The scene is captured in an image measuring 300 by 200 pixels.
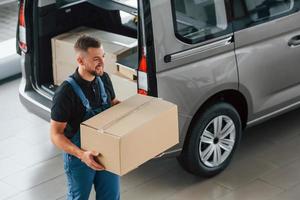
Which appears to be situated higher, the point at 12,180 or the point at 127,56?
the point at 127,56

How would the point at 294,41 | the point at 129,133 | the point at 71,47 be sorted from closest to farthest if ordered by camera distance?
the point at 129,133, the point at 294,41, the point at 71,47

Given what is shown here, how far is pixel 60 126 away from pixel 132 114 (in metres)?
0.42

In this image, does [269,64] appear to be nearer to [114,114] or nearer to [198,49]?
[198,49]

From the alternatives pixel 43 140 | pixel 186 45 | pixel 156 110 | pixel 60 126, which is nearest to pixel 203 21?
pixel 186 45

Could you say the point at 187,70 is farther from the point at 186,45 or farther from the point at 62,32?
the point at 62,32

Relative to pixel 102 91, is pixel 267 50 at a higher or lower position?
lower

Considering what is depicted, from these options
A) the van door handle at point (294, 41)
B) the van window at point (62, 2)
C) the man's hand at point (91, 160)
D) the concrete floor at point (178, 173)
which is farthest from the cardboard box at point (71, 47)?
the man's hand at point (91, 160)

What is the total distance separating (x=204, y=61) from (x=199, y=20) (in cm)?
29

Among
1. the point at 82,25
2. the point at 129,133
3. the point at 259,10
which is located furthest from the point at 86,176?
Answer: the point at 82,25

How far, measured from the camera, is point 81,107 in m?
4.27

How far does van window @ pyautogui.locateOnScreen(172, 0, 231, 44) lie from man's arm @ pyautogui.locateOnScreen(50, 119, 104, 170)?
4.08 feet

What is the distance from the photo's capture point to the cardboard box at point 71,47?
590 cm

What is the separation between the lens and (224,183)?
5656 millimetres

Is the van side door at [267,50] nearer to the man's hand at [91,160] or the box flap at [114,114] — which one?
the box flap at [114,114]
